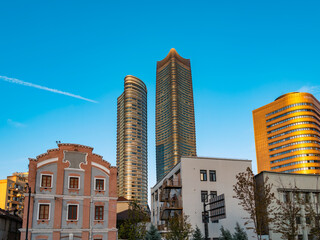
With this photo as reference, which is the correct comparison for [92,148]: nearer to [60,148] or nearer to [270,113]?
[60,148]

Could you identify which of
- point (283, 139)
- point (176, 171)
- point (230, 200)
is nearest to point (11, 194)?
point (176, 171)

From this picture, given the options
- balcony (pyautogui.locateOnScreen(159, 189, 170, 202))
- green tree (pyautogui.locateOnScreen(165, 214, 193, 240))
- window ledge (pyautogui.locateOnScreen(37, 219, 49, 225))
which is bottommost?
green tree (pyautogui.locateOnScreen(165, 214, 193, 240))

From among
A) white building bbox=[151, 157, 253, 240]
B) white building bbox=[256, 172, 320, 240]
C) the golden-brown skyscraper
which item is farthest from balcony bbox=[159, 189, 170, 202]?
the golden-brown skyscraper

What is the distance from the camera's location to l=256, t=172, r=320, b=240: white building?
47.2m

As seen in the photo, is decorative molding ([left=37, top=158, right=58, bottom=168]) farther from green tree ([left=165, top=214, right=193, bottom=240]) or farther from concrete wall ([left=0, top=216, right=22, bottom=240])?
green tree ([left=165, top=214, right=193, bottom=240])

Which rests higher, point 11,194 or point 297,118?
point 297,118

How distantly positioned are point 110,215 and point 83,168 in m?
7.18

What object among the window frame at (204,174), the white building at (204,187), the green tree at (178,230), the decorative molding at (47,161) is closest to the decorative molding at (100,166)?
the decorative molding at (47,161)

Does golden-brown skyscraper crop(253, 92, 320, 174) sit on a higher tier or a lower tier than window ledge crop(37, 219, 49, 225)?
higher

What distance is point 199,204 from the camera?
49.0 metres

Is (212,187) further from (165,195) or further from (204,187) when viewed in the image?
(165,195)

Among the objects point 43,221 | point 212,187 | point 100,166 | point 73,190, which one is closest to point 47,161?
point 73,190

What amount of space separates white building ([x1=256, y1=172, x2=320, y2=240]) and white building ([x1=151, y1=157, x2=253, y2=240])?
4663mm

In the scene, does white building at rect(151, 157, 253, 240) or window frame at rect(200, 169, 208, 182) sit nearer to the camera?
white building at rect(151, 157, 253, 240)
